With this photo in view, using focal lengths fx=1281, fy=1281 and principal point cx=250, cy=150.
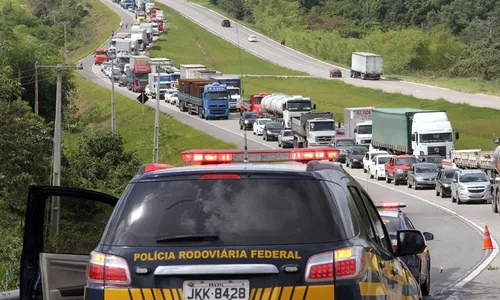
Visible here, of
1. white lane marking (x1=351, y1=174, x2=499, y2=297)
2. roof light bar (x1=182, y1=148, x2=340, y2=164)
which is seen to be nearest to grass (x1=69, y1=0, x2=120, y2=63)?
white lane marking (x1=351, y1=174, x2=499, y2=297)

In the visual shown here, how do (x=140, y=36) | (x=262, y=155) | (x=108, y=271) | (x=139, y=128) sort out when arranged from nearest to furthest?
(x=108, y=271)
(x=262, y=155)
(x=139, y=128)
(x=140, y=36)

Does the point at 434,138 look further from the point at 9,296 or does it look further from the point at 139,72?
the point at 139,72

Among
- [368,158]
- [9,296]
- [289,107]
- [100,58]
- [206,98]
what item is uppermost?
[100,58]

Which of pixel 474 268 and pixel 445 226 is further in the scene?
pixel 445 226

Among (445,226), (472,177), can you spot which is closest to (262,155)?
(445,226)

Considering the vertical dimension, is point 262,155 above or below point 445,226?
above

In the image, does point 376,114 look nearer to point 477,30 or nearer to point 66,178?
point 66,178

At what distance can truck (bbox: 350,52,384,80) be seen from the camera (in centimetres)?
12319

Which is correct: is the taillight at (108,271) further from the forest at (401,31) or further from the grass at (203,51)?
the grass at (203,51)

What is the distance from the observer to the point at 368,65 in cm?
12475

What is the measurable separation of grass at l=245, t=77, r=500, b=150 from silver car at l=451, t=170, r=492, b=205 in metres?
25.8

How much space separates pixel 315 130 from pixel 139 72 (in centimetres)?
4891

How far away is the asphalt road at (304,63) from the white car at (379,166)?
24.6 m

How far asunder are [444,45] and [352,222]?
14194cm
